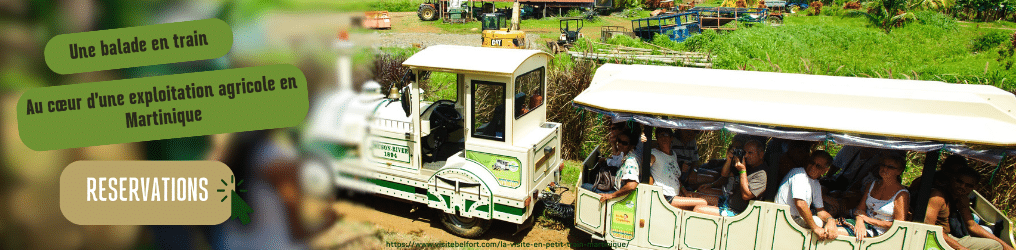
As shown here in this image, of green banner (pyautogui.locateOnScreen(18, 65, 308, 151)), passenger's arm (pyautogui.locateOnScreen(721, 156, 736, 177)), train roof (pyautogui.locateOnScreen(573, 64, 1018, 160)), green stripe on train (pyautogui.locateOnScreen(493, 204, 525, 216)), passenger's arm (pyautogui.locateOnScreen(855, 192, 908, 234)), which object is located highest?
green banner (pyautogui.locateOnScreen(18, 65, 308, 151))

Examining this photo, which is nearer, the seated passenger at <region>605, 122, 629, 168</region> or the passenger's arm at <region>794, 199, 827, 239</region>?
the passenger's arm at <region>794, 199, 827, 239</region>

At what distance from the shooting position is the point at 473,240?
671 centimetres

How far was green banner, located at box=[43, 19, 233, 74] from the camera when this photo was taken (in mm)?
1223

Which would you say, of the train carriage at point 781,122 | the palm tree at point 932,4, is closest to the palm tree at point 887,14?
the palm tree at point 932,4

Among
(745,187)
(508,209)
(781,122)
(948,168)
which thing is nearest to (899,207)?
(948,168)

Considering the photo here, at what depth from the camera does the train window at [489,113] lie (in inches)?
236

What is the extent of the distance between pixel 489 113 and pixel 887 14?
34422mm

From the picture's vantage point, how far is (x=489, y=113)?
6.65 metres

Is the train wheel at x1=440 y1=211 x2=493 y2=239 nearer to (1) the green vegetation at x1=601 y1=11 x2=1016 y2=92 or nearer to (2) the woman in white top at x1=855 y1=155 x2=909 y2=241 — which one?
(2) the woman in white top at x1=855 y1=155 x2=909 y2=241

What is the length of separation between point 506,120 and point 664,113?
167 centimetres

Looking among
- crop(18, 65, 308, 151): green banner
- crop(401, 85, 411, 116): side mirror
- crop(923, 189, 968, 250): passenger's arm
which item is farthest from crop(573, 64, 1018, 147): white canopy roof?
crop(18, 65, 308, 151): green banner

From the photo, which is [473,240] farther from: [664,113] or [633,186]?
[664,113]

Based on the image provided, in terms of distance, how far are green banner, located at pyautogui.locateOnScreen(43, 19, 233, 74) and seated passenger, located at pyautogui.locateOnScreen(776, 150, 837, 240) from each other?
502 centimetres

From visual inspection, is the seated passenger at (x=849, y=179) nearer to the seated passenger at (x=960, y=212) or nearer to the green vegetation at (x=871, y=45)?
the seated passenger at (x=960, y=212)
